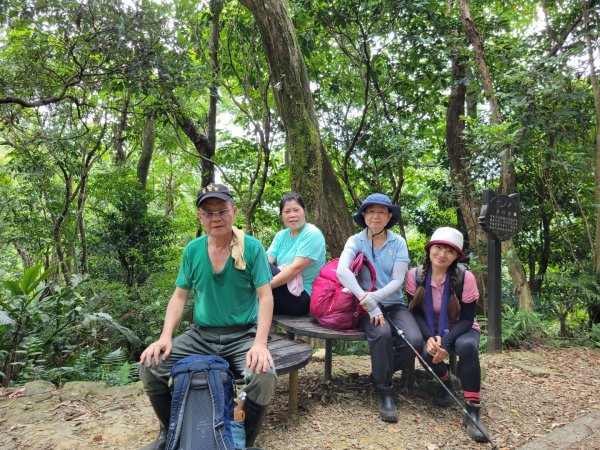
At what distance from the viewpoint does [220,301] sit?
2.88 metres

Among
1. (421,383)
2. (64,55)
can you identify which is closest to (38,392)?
(421,383)

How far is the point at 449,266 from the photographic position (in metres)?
3.47

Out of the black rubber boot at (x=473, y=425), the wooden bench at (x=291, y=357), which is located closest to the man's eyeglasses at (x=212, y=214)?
the wooden bench at (x=291, y=357)

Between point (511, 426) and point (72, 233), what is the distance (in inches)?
373

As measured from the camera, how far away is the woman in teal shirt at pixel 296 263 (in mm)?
3840

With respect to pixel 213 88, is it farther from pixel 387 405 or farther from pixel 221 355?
pixel 387 405

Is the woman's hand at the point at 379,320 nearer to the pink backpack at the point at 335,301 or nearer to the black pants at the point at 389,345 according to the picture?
the black pants at the point at 389,345

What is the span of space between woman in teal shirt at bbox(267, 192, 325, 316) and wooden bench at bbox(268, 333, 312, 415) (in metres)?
0.50

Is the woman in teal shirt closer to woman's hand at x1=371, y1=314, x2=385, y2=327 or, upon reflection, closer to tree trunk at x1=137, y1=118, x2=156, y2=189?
woman's hand at x1=371, y1=314, x2=385, y2=327

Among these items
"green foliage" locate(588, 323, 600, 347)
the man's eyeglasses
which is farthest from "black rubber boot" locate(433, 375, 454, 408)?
"green foliage" locate(588, 323, 600, 347)

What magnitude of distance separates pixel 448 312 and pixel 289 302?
4.44ft

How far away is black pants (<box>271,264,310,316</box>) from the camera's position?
393 cm

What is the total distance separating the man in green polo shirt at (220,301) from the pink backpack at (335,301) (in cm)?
78

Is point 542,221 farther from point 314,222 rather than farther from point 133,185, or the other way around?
point 133,185
